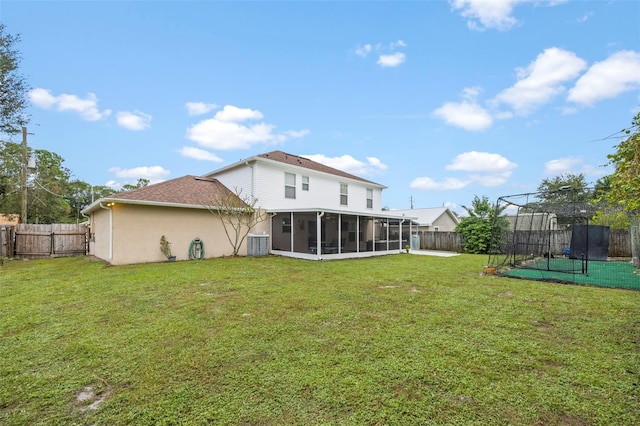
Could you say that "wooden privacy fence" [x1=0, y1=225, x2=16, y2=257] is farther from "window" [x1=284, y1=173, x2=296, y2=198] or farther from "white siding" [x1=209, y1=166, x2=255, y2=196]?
"window" [x1=284, y1=173, x2=296, y2=198]

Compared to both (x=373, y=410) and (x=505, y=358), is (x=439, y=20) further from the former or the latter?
(x=373, y=410)

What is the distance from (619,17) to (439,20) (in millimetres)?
5108

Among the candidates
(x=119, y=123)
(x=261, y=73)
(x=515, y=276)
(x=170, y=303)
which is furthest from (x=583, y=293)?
(x=119, y=123)

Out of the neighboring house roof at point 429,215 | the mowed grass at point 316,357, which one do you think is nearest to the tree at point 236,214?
the mowed grass at point 316,357

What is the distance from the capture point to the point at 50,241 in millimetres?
13234

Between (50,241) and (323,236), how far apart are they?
1283 cm

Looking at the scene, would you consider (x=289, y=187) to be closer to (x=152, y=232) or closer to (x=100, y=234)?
(x=152, y=232)

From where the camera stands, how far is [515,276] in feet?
27.8

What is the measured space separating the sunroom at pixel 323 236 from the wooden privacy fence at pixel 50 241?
373 inches

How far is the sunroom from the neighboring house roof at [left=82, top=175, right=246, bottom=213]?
Answer: 2.50 m

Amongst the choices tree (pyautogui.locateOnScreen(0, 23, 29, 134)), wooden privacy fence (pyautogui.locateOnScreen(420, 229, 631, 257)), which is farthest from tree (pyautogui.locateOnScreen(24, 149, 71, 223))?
wooden privacy fence (pyautogui.locateOnScreen(420, 229, 631, 257))

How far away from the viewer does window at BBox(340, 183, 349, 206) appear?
691 inches

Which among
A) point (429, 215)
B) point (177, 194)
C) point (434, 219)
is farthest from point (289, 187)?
point (429, 215)

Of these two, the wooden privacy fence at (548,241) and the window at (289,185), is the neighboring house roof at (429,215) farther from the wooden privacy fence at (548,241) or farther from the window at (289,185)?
the window at (289,185)
